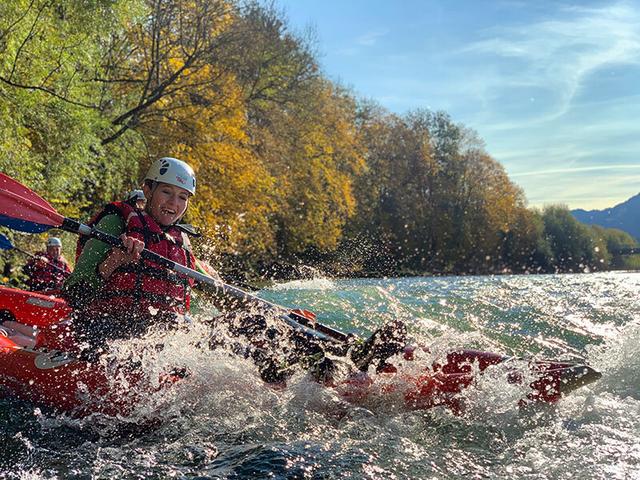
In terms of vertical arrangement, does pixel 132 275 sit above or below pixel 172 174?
below

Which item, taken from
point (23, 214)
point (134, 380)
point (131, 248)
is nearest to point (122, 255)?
point (131, 248)

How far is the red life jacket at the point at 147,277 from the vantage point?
473 centimetres

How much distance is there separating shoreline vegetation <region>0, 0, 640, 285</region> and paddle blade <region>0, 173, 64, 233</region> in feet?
6.37

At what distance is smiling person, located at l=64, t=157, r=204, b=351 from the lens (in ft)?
15.3

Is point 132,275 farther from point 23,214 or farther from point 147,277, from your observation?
point 23,214

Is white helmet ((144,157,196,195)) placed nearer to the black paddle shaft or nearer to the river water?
the black paddle shaft

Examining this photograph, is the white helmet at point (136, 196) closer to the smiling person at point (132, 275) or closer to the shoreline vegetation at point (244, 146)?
the smiling person at point (132, 275)

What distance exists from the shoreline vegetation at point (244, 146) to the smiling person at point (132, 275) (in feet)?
5.16

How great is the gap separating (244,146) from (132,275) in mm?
19545

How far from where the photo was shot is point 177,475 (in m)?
3.41

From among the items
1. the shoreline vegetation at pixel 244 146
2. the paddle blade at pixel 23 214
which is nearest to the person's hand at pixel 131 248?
the paddle blade at pixel 23 214

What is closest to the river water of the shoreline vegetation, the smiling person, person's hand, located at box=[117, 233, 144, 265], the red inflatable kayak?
the red inflatable kayak

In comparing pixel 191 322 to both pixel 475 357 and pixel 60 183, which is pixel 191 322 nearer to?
pixel 475 357

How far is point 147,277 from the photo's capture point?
4836 millimetres
